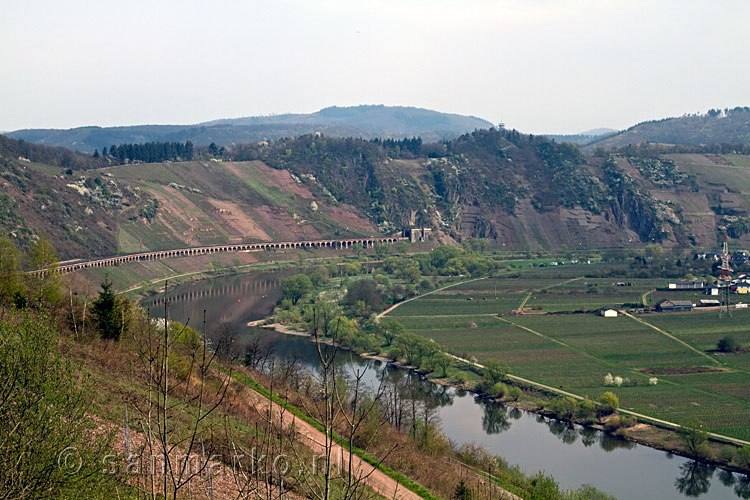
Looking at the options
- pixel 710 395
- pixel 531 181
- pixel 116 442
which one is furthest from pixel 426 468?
pixel 531 181

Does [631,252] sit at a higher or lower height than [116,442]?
lower

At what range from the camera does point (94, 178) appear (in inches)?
4203

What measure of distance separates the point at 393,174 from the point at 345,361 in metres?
88.4

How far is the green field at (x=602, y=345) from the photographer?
45750 mm

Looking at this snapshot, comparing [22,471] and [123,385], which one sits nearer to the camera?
[22,471]

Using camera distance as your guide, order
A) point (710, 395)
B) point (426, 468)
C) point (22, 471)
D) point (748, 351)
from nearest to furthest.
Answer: point (22, 471) < point (426, 468) < point (710, 395) < point (748, 351)

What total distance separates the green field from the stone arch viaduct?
32589mm

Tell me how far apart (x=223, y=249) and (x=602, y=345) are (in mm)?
61126

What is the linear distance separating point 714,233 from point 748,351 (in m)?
74.1

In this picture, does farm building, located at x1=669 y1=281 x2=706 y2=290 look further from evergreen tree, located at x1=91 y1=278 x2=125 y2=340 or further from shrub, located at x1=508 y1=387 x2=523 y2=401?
evergreen tree, located at x1=91 y1=278 x2=125 y2=340

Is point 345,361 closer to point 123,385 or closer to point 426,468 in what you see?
point 426,468

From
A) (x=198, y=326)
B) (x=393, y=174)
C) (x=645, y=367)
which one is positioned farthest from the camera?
(x=393, y=174)

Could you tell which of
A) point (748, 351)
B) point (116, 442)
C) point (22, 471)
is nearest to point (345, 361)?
point (748, 351)

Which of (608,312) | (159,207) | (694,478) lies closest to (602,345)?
(608,312)
